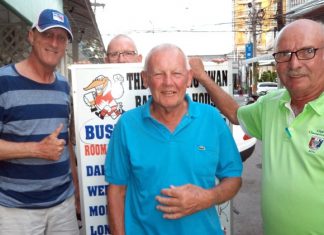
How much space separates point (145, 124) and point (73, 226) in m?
1.05

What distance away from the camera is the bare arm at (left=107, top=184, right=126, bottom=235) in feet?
7.04

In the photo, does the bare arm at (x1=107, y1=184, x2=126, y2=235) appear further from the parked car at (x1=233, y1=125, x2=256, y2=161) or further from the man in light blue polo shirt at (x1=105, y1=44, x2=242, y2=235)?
the parked car at (x1=233, y1=125, x2=256, y2=161)

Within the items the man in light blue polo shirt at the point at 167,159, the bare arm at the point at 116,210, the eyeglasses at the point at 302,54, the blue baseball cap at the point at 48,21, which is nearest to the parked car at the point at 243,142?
the man in light blue polo shirt at the point at 167,159

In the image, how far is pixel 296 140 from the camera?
80.0 inches

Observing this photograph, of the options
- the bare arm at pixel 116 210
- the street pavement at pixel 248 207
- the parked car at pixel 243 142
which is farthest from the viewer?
the street pavement at pixel 248 207

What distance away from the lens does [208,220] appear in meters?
2.11

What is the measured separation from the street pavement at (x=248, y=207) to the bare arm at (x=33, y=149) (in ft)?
7.13

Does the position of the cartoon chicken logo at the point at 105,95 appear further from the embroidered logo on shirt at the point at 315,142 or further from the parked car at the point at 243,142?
the parked car at the point at 243,142

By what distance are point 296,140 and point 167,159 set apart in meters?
0.72

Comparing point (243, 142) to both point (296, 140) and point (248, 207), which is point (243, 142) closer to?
point (296, 140)

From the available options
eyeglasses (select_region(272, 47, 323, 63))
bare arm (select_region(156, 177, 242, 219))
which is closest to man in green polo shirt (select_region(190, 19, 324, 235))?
eyeglasses (select_region(272, 47, 323, 63))

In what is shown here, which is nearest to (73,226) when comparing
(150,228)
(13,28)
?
(150,228)

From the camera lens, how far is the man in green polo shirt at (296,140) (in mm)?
1960

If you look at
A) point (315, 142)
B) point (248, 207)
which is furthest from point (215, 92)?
point (248, 207)
